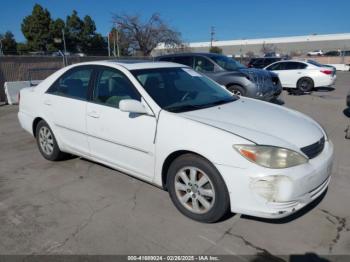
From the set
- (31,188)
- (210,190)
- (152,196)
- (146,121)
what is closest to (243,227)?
(210,190)

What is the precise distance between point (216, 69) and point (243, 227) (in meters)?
7.02

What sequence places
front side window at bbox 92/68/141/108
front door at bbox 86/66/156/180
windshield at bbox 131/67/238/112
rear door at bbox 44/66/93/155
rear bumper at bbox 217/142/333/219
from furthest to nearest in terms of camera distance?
rear door at bbox 44/66/93/155 < front side window at bbox 92/68/141/108 < windshield at bbox 131/67/238/112 < front door at bbox 86/66/156/180 < rear bumper at bbox 217/142/333/219

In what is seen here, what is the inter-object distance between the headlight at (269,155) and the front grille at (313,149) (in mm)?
228

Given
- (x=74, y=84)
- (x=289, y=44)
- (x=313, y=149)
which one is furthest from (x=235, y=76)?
(x=289, y=44)

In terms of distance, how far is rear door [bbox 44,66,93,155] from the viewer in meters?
4.08

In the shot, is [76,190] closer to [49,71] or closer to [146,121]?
[146,121]

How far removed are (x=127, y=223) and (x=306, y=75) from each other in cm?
1217

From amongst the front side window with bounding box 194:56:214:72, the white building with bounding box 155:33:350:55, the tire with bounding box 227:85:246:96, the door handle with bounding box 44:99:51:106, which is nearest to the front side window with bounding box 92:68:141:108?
the door handle with bounding box 44:99:51:106

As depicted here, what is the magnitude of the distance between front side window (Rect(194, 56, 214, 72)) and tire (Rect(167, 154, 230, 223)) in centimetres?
682

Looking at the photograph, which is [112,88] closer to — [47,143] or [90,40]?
[47,143]

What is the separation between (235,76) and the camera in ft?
28.8

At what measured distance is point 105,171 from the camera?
4.45m

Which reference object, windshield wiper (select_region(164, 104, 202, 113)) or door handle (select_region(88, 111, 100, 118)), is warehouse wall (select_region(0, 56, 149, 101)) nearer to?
door handle (select_region(88, 111, 100, 118))

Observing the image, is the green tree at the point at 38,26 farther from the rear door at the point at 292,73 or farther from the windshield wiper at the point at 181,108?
the windshield wiper at the point at 181,108
